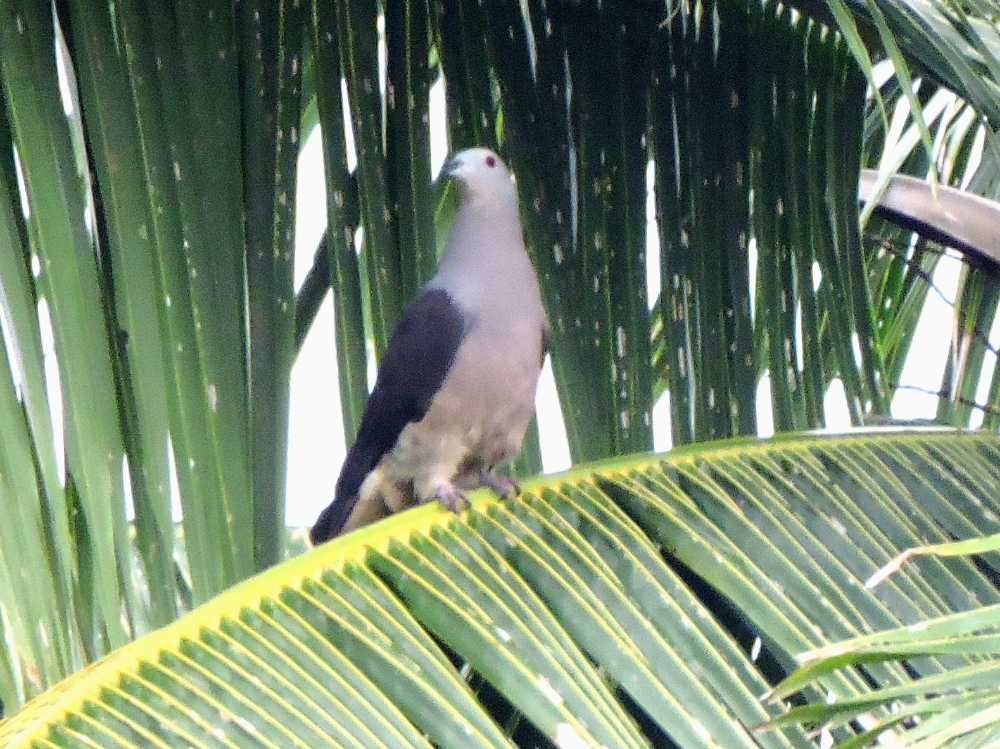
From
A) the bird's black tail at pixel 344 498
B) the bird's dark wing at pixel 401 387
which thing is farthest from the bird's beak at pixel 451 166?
the bird's black tail at pixel 344 498

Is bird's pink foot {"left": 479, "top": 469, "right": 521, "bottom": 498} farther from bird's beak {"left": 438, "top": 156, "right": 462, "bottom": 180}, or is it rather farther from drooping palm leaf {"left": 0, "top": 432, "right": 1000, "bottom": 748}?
bird's beak {"left": 438, "top": 156, "right": 462, "bottom": 180}

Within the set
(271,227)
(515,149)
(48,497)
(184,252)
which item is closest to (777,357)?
(515,149)

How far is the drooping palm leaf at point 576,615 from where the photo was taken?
0.94m

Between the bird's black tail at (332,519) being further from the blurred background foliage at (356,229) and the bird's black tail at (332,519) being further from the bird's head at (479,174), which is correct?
the bird's head at (479,174)

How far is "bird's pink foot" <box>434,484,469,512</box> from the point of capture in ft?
4.32

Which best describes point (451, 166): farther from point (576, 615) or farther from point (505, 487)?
point (576, 615)

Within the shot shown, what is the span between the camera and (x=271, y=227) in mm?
1461

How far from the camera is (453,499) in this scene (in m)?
1.38

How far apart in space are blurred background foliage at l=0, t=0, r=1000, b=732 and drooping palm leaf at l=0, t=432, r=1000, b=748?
0.68 feet

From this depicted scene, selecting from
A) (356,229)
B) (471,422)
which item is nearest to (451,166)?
(356,229)

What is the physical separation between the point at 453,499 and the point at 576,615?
0.99 ft

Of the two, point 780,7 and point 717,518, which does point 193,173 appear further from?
point 780,7

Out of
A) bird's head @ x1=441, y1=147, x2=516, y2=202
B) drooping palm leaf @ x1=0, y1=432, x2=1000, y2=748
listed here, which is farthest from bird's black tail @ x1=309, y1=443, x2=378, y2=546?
drooping palm leaf @ x1=0, y1=432, x2=1000, y2=748

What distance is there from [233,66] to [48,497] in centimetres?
52
